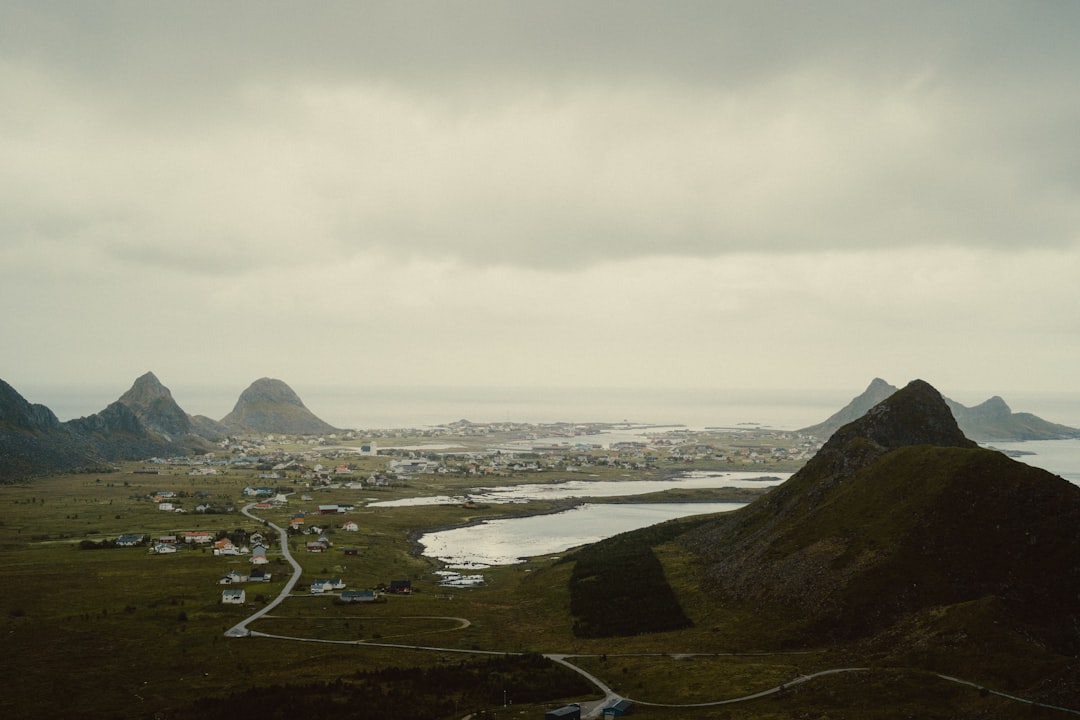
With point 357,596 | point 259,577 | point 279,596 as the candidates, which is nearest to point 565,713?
point 357,596

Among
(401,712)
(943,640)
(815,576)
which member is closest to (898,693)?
(943,640)

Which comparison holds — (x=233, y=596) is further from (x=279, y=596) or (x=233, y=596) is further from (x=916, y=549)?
(x=916, y=549)

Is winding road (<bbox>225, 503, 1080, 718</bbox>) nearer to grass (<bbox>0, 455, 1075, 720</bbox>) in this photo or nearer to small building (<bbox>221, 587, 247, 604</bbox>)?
grass (<bbox>0, 455, 1075, 720</bbox>)

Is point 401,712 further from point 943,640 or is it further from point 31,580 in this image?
point 31,580

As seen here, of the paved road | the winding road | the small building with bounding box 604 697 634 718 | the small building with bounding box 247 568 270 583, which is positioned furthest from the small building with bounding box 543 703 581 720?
the small building with bounding box 247 568 270 583

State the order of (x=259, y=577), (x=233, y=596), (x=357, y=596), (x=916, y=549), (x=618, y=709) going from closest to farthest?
(x=618, y=709), (x=916, y=549), (x=233, y=596), (x=357, y=596), (x=259, y=577)

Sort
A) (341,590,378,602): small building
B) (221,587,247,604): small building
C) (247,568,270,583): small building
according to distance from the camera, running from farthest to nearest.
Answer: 1. (247,568,270,583): small building
2. (341,590,378,602): small building
3. (221,587,247,604): small building
